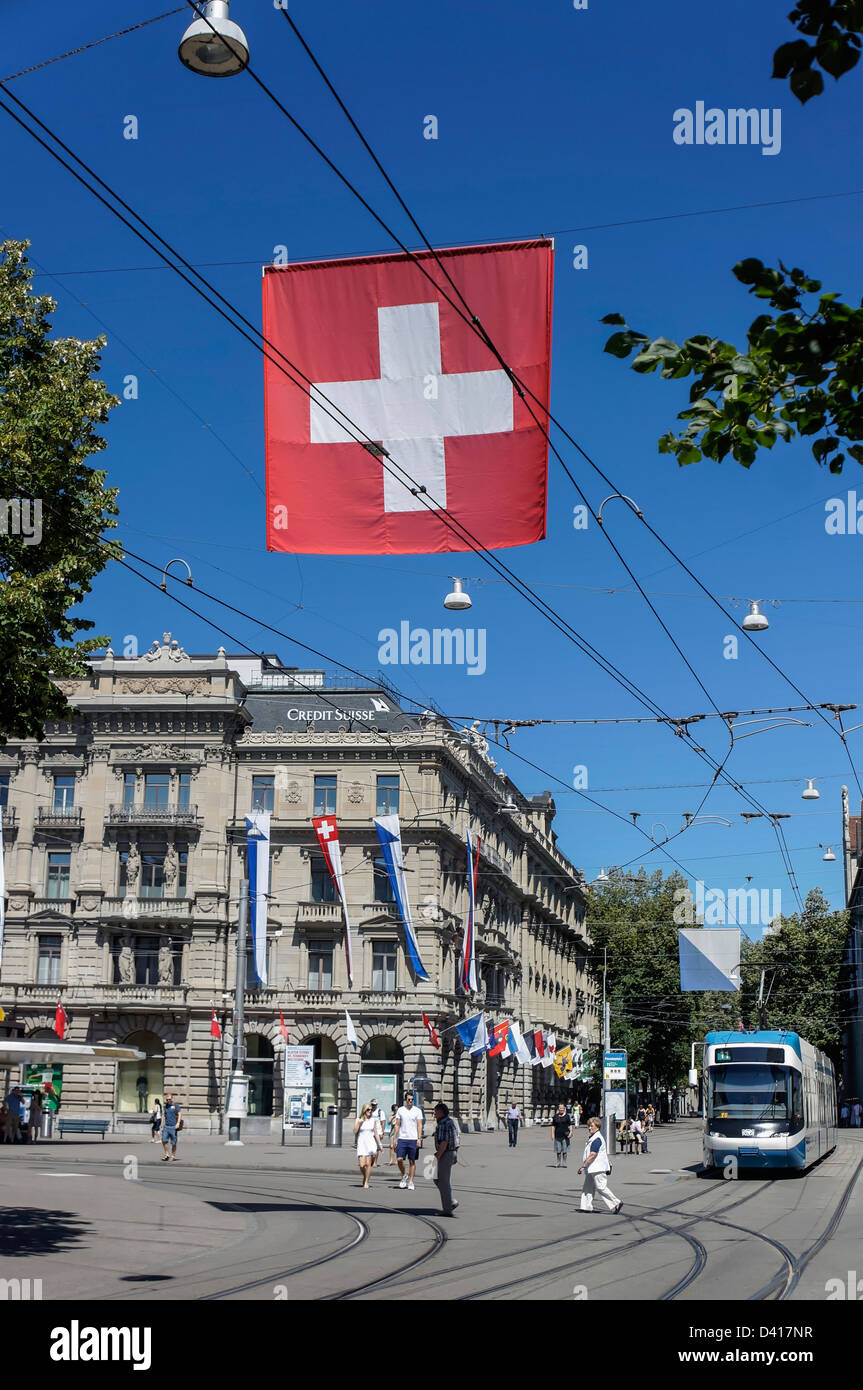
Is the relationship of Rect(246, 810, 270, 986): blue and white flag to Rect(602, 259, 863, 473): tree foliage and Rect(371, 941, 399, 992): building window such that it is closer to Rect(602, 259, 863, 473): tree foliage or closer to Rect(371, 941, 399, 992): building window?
Rect(371, 941, 399, 992): building window

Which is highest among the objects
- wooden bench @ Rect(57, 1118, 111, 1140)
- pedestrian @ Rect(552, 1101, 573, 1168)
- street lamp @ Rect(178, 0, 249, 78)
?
street lamp @ Rect(178, 0, 249, 78)

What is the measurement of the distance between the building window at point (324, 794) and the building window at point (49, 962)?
479 inches

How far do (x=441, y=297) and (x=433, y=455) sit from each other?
1.17 metres

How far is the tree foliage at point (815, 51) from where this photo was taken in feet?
19.0

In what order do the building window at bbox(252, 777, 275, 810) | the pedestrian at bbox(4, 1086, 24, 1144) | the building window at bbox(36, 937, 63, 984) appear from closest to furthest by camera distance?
the pedestrian at bbox(4, 1086, 24, 1144)
the building window at bbox(36, 937, 63, 984)
the building window at bbox(252, 777, 275, 810)

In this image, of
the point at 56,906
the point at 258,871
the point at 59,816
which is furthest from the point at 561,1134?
the point at 59,816

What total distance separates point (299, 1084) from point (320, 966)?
14.3m

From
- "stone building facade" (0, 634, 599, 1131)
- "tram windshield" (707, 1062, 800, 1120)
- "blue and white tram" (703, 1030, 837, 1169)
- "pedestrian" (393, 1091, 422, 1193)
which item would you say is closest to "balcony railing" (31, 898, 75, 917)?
"stone building facade" (0, 634, 599, 1131)

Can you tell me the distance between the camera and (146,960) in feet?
194

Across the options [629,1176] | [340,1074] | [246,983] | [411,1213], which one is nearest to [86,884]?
[246,983]

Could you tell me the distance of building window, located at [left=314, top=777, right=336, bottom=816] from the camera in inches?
2410

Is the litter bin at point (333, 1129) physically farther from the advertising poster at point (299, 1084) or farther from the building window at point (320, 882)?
the building window at point (320, 882)

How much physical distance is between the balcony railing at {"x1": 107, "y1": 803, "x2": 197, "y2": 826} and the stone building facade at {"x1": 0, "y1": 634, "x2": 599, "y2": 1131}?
0.30 ft
